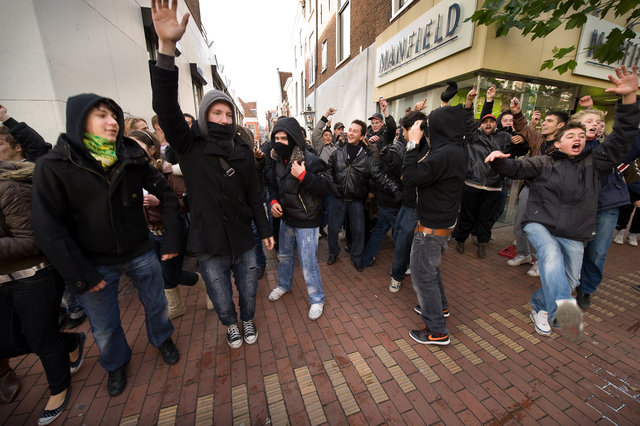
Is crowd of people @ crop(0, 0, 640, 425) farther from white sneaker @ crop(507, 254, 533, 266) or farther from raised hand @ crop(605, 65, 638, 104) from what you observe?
white sneaker @ crop(507, 254, 533, 266)

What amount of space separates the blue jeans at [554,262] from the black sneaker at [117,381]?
369 cm

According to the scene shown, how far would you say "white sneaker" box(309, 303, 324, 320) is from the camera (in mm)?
2865

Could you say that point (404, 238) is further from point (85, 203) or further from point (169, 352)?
point (85, 203)

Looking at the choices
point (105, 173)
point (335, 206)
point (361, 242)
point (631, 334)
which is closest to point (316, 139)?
point (335, 206)

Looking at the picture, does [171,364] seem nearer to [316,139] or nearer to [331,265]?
[331,265]

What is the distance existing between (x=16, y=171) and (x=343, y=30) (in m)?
13.0

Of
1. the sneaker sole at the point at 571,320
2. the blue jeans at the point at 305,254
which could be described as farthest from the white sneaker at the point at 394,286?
the sneaker sole at the point at 571,320

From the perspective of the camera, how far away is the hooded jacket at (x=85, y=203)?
155 cm

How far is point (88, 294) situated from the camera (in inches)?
72.4

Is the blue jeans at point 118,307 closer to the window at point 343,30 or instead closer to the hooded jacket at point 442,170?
the hooded jacket at point 442,170

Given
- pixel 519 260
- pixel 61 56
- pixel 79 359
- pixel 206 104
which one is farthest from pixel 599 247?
pixel 61 56

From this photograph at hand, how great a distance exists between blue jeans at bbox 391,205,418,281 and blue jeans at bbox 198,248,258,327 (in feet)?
6.11

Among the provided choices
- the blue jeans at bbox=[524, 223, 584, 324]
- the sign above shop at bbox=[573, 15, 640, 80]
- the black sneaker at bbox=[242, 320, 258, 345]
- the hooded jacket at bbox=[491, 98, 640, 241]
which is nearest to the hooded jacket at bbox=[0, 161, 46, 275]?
the black sneaker at bbox=[242, 320, 258, 345]

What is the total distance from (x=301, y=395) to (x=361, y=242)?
2.26 metres
